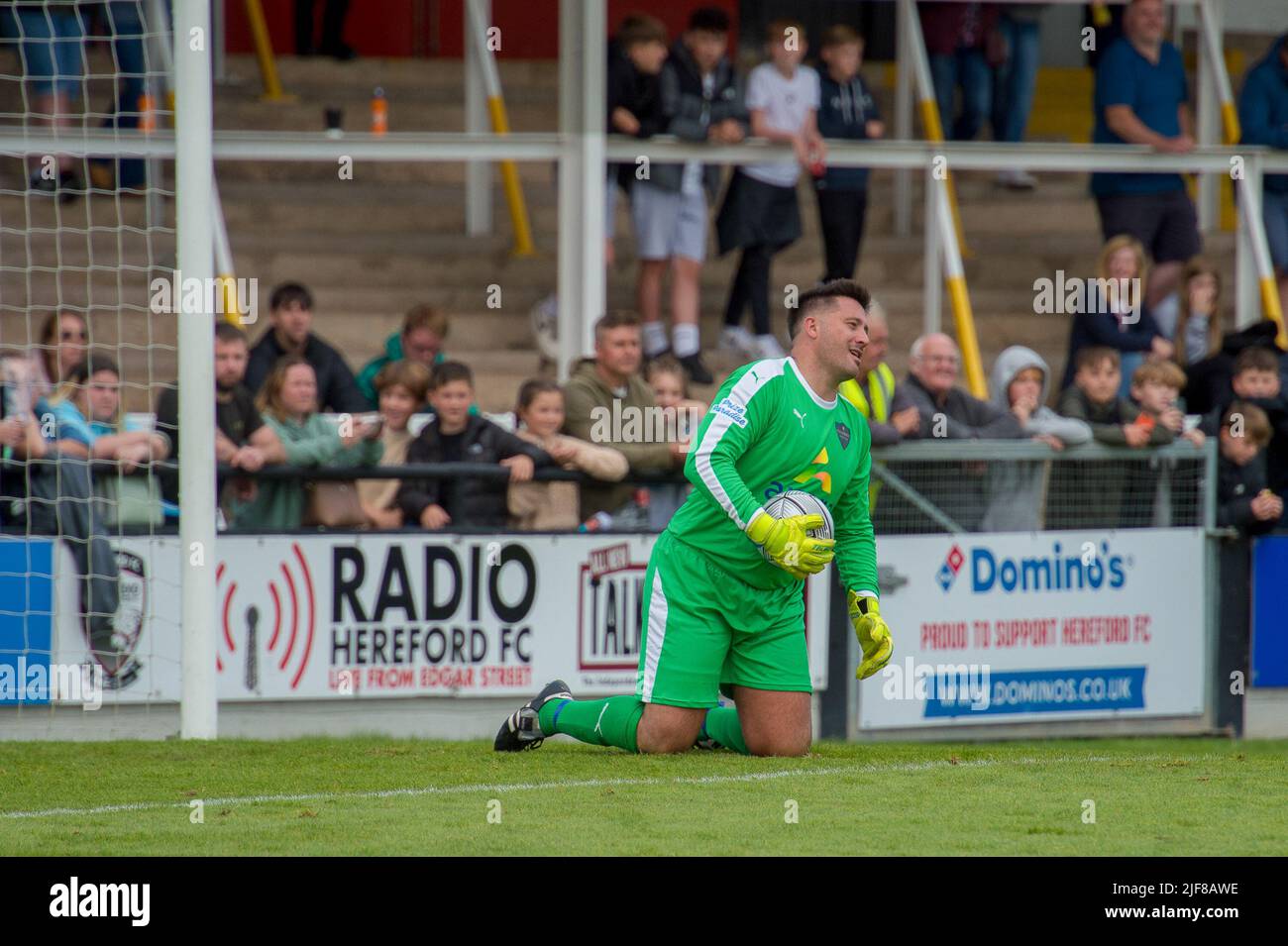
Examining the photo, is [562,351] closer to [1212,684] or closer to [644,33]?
[644,33]

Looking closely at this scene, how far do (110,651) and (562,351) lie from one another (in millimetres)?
3427

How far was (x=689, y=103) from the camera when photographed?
1153 centimetres

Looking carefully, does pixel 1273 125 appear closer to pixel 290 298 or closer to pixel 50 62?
pixel 290 298

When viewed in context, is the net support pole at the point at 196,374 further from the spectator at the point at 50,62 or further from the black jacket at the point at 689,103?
the spectator at the point at 50,62

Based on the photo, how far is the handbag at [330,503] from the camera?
965 centimetres

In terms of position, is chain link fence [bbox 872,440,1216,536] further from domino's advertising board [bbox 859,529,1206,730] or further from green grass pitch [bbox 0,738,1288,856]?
green grass pitch [bbox 0,738,1288,856]

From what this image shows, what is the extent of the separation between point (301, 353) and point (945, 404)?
3.42m

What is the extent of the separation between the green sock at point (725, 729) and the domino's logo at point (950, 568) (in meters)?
2.88

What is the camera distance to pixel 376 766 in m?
7.34

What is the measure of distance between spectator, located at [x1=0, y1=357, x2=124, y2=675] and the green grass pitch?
115 cm

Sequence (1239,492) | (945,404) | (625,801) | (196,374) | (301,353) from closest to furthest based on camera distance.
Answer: (625,801) < (196,374) < (301,353) < (945,404) < (1239,492)

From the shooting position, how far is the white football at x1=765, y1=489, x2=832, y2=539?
7.07 metres

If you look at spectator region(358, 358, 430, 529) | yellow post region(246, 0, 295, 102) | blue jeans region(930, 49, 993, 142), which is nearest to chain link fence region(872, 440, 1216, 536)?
spectator region(358, 358, 430, 529)

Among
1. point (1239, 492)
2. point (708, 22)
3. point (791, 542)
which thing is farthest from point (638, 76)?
point (791, 542)
